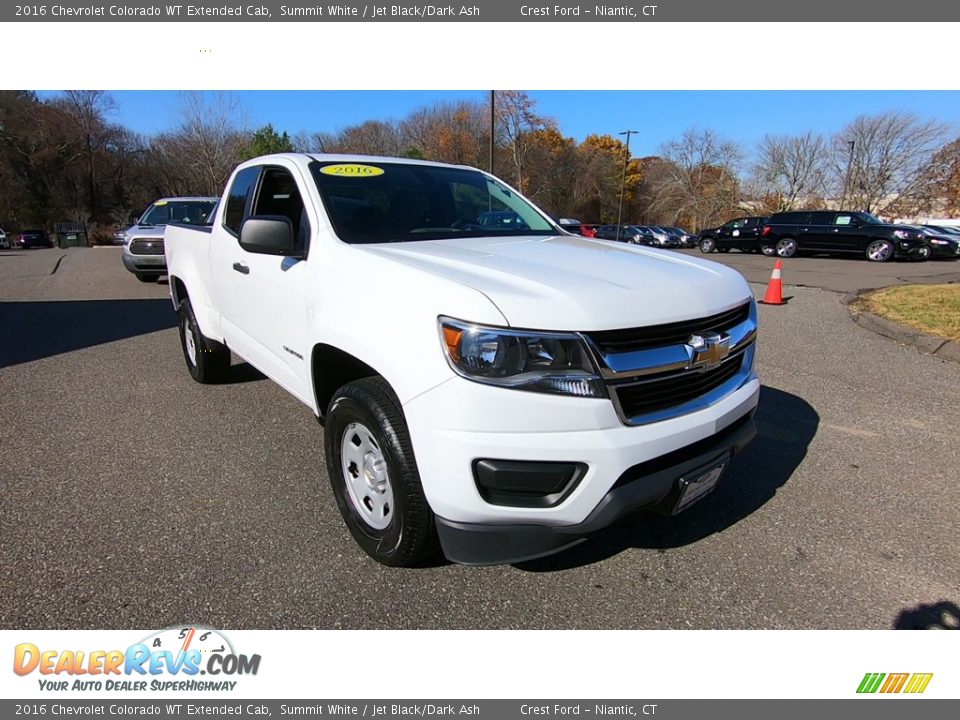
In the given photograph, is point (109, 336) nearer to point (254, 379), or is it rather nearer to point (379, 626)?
point (254, 379)

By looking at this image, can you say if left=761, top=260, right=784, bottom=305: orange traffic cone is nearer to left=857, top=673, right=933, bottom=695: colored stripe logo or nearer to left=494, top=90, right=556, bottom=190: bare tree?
left=857, top=673, right=933, bottom=695: colored stripe logo

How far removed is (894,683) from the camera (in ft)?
6.26

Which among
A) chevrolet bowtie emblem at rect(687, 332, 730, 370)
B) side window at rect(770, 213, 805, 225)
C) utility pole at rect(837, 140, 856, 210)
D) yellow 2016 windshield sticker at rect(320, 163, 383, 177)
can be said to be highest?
utility pole at rect(837, 140, 856, 210)

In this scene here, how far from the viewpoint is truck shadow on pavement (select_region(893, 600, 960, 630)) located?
2096mm

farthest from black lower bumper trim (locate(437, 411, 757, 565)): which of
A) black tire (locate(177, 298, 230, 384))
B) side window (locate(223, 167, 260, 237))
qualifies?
black tire (locate(177, 298, 230, 384))

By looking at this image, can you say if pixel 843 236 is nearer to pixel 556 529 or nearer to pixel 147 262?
pixel 147 262

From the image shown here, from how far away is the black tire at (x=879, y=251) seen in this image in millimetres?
17922

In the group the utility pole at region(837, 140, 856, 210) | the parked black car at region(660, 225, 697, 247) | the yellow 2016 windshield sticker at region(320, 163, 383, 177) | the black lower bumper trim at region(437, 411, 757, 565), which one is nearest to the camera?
the black lower bumper trim at region(437, 411, 757, 565)

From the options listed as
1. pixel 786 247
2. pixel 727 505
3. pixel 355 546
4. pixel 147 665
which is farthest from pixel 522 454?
pixel 786 247

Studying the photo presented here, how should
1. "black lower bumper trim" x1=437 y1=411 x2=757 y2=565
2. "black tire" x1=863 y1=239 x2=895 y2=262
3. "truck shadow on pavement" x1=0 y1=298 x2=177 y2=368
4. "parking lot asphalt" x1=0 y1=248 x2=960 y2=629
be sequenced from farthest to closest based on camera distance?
"black tire" x1=863 y1=239 x2=895 y2=262 → "truck shadow on pavement" x1=0 y1=298 x2=177 y2=368 → "parking lot asphalt" x1=0 y1=248 x2=960 y2=629 → "black lower bumper trim" x1=437 y1=411 x2=757 y2=565

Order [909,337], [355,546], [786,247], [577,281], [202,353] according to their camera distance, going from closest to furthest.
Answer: [577,281], [355,546], [202,353], [909,337], [786,247]

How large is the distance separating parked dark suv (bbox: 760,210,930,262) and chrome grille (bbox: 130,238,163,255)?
20.7 meters

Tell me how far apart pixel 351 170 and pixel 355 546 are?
2.10 m

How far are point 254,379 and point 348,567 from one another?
308 centimetres
